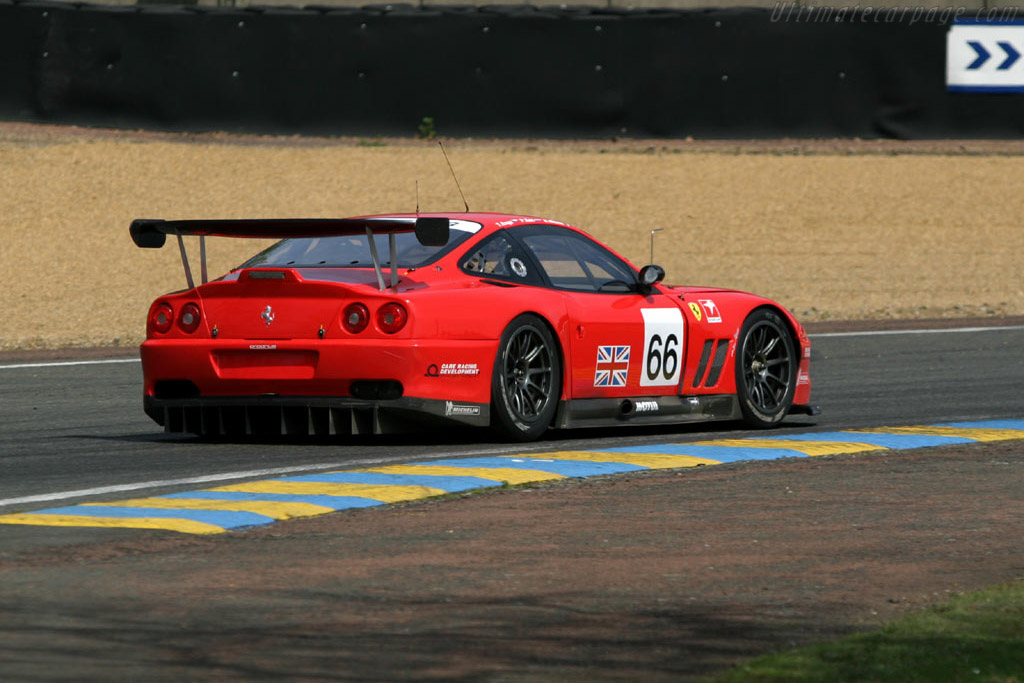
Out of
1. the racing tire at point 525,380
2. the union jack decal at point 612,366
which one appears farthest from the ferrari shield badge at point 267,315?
the union jack decal at point 612,366

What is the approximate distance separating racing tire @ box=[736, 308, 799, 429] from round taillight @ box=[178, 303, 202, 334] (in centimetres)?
319

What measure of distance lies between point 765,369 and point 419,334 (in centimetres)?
266

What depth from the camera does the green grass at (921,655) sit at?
486cm

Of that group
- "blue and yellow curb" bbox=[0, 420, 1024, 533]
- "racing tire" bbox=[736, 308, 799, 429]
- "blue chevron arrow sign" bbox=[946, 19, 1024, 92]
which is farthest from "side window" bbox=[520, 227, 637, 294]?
"blue chevron arrow sign" bbox=[946, 19, 1024, 92]

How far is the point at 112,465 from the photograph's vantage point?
9133 mm

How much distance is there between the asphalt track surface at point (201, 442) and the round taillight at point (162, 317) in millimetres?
636

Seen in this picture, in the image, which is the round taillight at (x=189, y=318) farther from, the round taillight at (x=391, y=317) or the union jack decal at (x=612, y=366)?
the union jack decal at (x=612, y=366)

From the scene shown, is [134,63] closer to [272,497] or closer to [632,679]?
[272,497]

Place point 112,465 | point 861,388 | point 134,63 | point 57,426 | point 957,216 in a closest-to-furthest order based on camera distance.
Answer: point 112,465 → point 57,426 → point 861,388 → point 134,63 → point 957,216

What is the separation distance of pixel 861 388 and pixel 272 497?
21.8 ft

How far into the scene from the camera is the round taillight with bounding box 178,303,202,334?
977 centimetres

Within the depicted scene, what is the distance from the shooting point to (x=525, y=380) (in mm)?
9938

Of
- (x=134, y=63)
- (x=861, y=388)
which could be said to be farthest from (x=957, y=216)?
(x=861, y=388)

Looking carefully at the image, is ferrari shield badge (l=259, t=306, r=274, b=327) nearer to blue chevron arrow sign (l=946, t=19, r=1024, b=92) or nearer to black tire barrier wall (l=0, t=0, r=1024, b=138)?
black tire barrier wall (l=0, t=0, r=1024, b=138)
